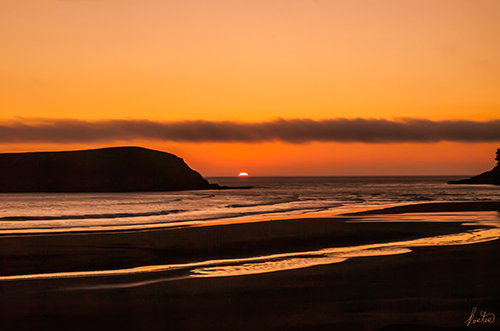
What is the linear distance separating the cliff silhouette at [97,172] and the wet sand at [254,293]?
12660 cm

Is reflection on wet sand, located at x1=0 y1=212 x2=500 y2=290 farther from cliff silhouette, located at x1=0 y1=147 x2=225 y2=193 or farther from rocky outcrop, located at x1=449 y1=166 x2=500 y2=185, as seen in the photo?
rocky outcrop, located at x1=449 y1=166 x2=500 y2=185

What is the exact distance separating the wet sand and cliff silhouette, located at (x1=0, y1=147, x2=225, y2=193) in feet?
415

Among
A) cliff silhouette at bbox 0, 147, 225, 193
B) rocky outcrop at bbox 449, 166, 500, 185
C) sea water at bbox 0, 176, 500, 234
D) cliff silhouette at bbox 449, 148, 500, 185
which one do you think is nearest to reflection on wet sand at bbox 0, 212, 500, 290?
sea water at bbox 0, 176, 500, 234

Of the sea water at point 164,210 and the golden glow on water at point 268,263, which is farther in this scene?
the sea water at point 164,210

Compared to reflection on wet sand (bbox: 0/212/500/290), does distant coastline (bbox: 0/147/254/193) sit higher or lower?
higher

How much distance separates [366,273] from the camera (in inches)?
438

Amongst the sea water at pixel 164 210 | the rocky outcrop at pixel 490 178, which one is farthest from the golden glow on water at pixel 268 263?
the rocky outcrop at pixel 490 178

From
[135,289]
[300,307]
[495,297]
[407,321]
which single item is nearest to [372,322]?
[407,321]

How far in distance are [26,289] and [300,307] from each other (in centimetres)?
567

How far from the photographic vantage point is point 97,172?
146000 millimetres

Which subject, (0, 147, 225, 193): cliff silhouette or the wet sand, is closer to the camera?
the wet sand

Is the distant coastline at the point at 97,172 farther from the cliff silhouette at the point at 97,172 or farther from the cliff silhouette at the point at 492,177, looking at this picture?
the cliff silhouette at the point at 492,177

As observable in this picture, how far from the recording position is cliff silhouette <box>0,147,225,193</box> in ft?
459

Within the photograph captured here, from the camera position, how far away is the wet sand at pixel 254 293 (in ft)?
24.5
